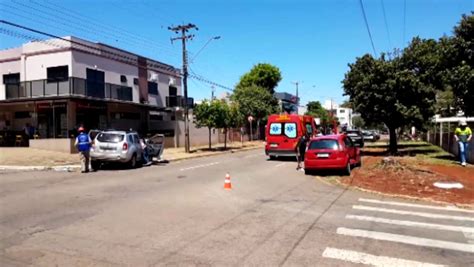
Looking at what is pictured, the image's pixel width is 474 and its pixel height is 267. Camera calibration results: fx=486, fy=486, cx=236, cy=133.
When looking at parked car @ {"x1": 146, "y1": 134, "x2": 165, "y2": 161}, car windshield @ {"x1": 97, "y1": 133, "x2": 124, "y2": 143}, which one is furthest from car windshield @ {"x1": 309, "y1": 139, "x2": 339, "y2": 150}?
parked car @ {"x1": 146, "y1": 134, "x2": 165, "y2": 161}

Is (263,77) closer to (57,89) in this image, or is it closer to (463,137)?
(57,89)

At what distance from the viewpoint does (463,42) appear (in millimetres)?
21516

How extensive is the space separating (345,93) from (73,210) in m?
21.8

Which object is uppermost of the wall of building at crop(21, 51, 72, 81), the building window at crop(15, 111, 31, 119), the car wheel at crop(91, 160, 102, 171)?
the wall of building at crop(21, 51, 72, 81)

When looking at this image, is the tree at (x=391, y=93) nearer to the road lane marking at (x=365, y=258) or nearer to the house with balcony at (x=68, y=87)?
the house with balcony at (x=68, y=87)

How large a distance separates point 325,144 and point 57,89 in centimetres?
2006

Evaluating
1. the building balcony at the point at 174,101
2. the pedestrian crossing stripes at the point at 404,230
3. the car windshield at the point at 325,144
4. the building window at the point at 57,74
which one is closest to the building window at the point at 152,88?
the building balcony at the point at 174,101

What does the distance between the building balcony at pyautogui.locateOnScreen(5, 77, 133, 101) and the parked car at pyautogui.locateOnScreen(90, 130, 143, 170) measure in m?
11.3

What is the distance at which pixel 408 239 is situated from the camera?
25.6 feet

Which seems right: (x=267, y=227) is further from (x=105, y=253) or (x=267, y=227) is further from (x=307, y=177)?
(x=307, y=177)

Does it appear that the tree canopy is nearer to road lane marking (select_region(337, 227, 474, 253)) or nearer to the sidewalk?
the sidewalk

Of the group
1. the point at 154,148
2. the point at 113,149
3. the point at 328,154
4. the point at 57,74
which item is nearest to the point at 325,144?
the point at 328,154

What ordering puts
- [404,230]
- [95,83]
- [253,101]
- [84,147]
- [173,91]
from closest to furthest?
[404,230] → [84,147] → [95,83] → [173,91] → [253,101]

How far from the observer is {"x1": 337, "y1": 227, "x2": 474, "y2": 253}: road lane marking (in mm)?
7316
